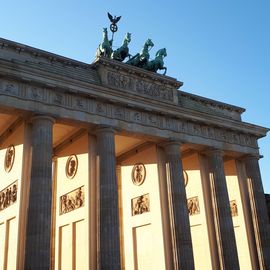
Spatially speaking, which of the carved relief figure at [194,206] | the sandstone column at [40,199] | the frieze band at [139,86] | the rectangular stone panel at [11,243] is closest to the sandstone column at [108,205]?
the sandstone column at [40,199]

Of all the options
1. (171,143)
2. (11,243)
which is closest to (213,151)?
(171,143)

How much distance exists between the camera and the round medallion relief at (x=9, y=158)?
21661 mm

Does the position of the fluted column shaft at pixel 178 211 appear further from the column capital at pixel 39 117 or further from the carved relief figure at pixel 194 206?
the column capital at pixel 39 117

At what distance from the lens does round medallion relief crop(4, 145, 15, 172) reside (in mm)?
21661

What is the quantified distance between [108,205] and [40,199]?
3661 millimetres

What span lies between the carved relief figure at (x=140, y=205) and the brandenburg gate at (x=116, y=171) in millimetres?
117

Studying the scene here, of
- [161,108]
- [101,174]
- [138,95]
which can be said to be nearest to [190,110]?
[161,108]

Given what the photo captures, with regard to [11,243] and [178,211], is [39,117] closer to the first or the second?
[11,243]

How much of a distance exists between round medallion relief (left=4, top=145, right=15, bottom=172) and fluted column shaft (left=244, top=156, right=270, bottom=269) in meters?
16.6

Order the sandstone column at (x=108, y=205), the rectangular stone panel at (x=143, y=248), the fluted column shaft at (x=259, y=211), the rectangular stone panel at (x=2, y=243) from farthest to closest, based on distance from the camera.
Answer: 1. the fluted column shaft at (x=259, y=211)
2. the rectangular stone panel at (x=143, y=248)
3. the rectangular stone panel at (x=2, y=243)
4. the sandstone column at (x=108, y=205)

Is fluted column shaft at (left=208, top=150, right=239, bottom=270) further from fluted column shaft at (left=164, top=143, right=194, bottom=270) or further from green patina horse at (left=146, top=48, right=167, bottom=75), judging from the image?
green patina horse at (left=146, top=48, right=167, bottom=75)

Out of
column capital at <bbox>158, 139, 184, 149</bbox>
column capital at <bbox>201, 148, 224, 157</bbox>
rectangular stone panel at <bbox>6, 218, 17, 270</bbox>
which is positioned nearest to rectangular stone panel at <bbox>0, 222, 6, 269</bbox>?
rectangular stone panel at <bbox>6, 218, 17, 270</bbox>

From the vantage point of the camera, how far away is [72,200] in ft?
77.0

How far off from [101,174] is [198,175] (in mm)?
9145
